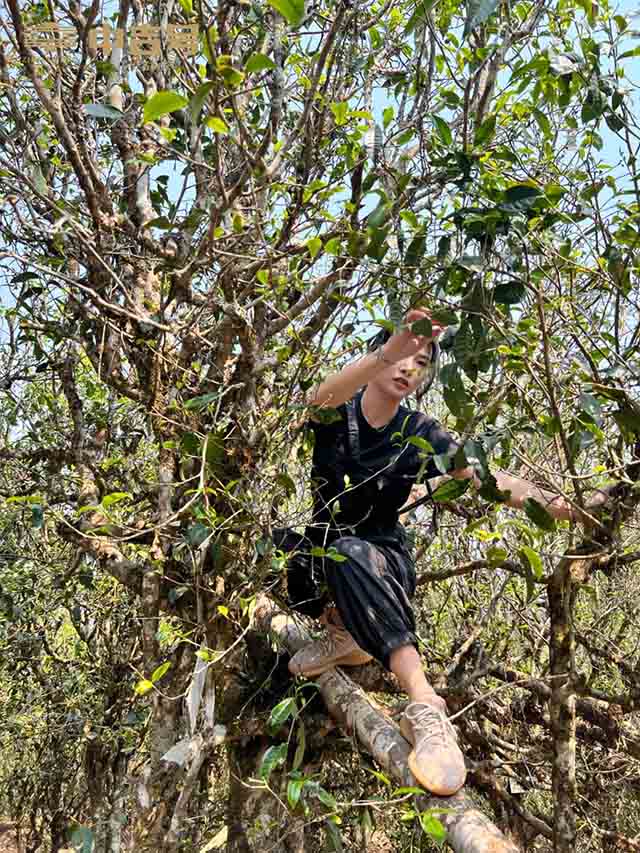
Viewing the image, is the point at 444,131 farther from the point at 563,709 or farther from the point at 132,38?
the point at 563,709

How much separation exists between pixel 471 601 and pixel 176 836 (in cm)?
200

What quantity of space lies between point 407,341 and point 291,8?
2.91 feet

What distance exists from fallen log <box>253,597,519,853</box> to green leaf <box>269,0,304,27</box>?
1.60 metres

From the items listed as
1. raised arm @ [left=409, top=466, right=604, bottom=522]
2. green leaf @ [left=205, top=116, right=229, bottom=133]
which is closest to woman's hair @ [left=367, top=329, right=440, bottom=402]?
raised arm @ [left=409, top=466, right=604, bottom=522]

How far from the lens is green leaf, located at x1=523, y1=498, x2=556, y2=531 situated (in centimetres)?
174

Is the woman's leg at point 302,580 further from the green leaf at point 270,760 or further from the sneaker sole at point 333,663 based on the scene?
the green leaf at point 270,760

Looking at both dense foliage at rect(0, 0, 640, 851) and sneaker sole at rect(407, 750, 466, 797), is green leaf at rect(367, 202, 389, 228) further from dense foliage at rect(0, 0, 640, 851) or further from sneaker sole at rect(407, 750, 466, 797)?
sneaker sole at rect(407, 750, 466, 797)

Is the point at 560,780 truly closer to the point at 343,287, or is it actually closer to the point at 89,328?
the point at 343,287

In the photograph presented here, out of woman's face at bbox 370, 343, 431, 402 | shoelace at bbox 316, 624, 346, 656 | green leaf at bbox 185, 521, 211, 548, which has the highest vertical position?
woman's face at bbox 370, 343, 431, 402

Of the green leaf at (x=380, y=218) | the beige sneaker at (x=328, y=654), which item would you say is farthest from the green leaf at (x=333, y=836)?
the green leaf at (x=380, y=218)

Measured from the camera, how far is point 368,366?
6.93 feet

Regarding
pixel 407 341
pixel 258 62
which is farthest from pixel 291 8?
pixel 407 341

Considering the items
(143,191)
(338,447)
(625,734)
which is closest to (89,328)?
(143,191)

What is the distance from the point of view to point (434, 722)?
6.40 ft
